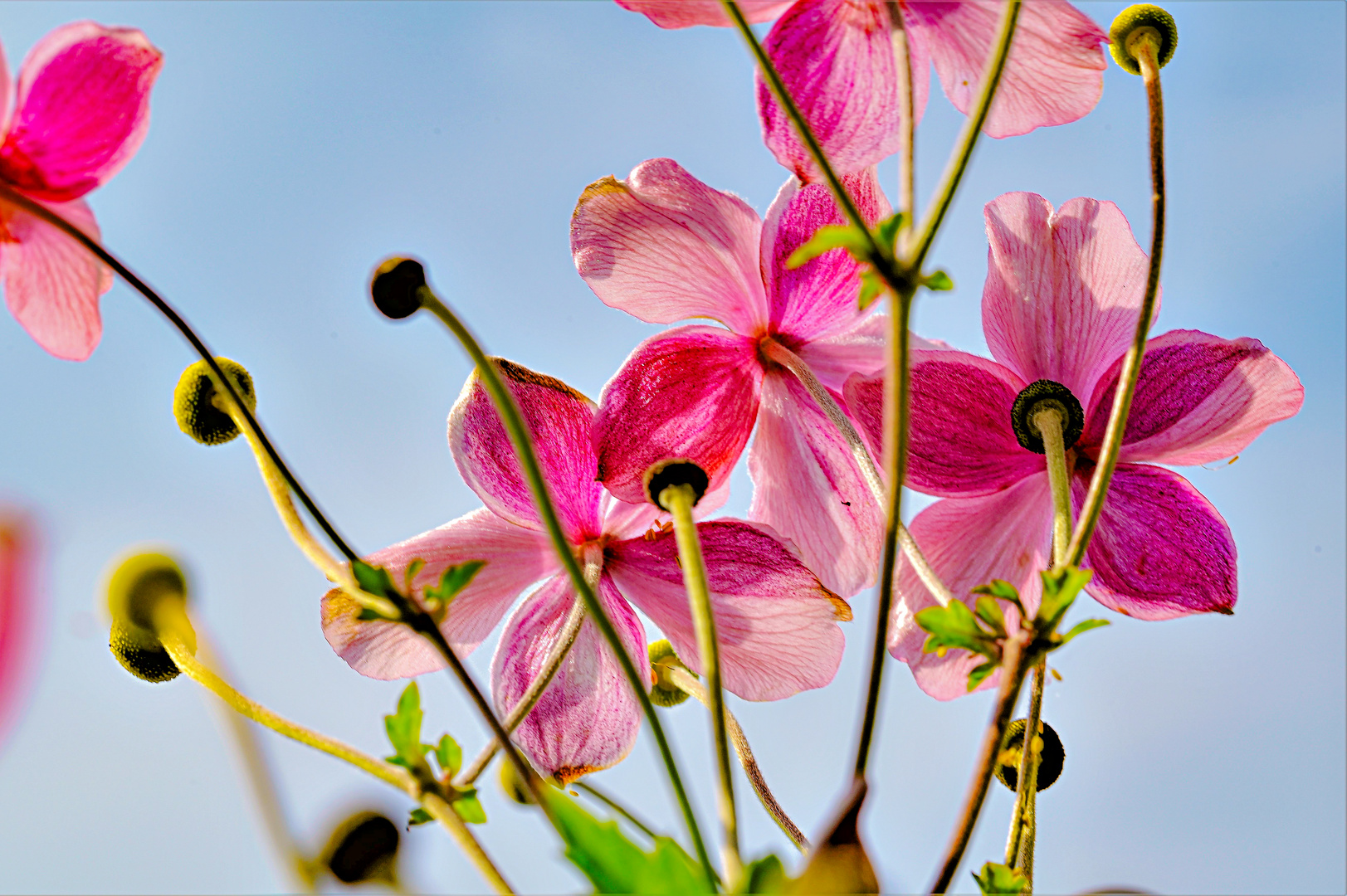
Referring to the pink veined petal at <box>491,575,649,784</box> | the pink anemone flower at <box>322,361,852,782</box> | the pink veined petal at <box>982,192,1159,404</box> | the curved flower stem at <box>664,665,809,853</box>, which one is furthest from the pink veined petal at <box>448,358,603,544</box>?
the pink veined petal at <box>982,192,1159,404</box>

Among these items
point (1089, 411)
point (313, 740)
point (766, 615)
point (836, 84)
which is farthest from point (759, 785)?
point (836, 84)

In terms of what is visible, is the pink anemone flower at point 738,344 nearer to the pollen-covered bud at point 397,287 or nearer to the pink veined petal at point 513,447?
the pink veined petal at point 513,447

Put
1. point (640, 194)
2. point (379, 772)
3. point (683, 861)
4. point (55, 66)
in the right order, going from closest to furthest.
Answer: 1. point (683, 861)
2. point (379, 772)
3. point (55, 66)
4. point (640, 194)

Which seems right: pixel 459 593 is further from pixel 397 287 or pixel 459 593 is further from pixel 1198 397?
pixel 1198 397

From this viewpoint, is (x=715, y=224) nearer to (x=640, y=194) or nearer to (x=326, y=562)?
(x=640, y=194)

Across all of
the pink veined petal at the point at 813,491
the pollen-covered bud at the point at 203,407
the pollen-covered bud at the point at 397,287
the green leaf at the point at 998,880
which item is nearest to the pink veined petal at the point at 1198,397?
the pink veined petal at the point at 813,491

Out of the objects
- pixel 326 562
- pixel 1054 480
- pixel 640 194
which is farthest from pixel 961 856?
pixel 640 194

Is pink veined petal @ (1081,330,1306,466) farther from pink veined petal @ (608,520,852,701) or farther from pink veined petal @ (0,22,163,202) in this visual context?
pink veined petal @ (0,22,163,202)
